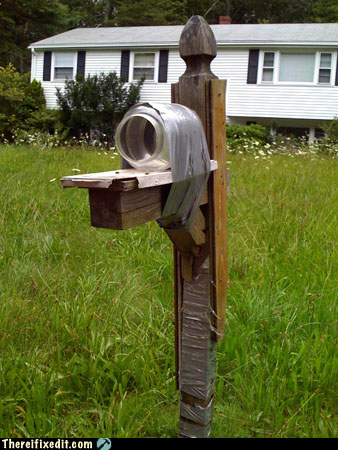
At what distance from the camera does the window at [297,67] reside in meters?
18.9

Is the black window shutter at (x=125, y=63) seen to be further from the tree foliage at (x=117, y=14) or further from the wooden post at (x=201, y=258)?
the wooden post at (x=201, y=258)

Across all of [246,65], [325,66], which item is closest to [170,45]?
[246,65]

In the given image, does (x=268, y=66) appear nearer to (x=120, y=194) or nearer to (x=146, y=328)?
(x=146, y=328)

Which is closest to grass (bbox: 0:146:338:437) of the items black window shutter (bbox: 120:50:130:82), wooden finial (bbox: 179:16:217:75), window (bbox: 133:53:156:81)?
wooden finial (bbox: 179:16:217:75)

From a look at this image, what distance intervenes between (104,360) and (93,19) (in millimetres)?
37537

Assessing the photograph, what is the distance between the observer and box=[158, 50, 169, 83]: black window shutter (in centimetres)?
2020

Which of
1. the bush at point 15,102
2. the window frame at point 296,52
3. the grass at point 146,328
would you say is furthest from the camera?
the bush at point 15,102

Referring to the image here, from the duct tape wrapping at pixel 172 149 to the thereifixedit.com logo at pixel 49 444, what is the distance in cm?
94

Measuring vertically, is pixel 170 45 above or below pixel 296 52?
above

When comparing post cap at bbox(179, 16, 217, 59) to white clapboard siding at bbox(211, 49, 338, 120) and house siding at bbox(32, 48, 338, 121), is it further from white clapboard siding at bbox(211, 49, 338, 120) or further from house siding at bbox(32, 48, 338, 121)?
white clapboard siding at bbox(211, 49, 338, 120)

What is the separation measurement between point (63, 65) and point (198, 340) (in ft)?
72.8

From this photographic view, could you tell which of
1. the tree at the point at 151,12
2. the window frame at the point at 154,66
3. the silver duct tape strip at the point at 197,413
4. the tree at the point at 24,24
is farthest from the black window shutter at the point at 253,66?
the silver duct tape strip at the point at 197,413

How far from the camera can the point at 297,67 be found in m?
19.0

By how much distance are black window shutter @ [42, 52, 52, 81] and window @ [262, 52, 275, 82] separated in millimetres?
9650
